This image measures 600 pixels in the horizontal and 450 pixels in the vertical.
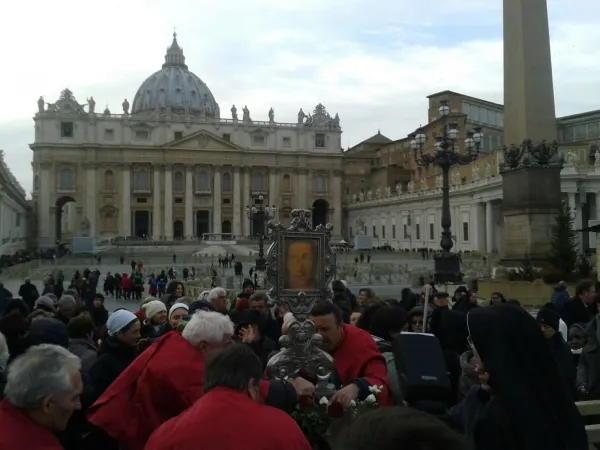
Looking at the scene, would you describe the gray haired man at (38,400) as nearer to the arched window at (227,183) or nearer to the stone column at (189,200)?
the stone column at (189,200)

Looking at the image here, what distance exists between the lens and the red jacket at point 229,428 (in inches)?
88.1

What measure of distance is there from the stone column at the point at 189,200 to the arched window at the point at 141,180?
479 cm

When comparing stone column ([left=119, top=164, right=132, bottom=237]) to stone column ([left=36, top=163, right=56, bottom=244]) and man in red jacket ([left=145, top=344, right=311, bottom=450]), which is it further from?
man in red jacket ([left=145, top=344, right=311, bottom=450])

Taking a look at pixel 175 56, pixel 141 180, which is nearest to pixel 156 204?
pixel 141 180

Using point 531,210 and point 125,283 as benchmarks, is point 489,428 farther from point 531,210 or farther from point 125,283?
point 125,283

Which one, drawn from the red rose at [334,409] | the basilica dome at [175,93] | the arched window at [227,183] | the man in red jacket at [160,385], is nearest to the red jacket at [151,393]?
the man in red jacket at [160,385]

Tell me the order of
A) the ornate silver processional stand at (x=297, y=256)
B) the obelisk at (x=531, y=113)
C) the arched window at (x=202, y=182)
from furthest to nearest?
the arched window at (x=202, y=182) < the obelisk at (x=531, y=113) < the ornate silver processional stand at (x=297, y=256)

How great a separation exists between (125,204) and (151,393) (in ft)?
246

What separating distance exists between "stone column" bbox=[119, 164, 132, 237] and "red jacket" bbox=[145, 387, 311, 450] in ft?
248

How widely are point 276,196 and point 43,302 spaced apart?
2877 inches

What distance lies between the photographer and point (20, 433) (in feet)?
8.07

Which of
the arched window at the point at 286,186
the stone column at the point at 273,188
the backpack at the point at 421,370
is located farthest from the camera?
the arched window at the point at 286,186

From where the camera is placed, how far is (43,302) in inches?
320

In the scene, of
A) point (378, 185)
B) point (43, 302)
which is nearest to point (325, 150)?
point (378, 185)
